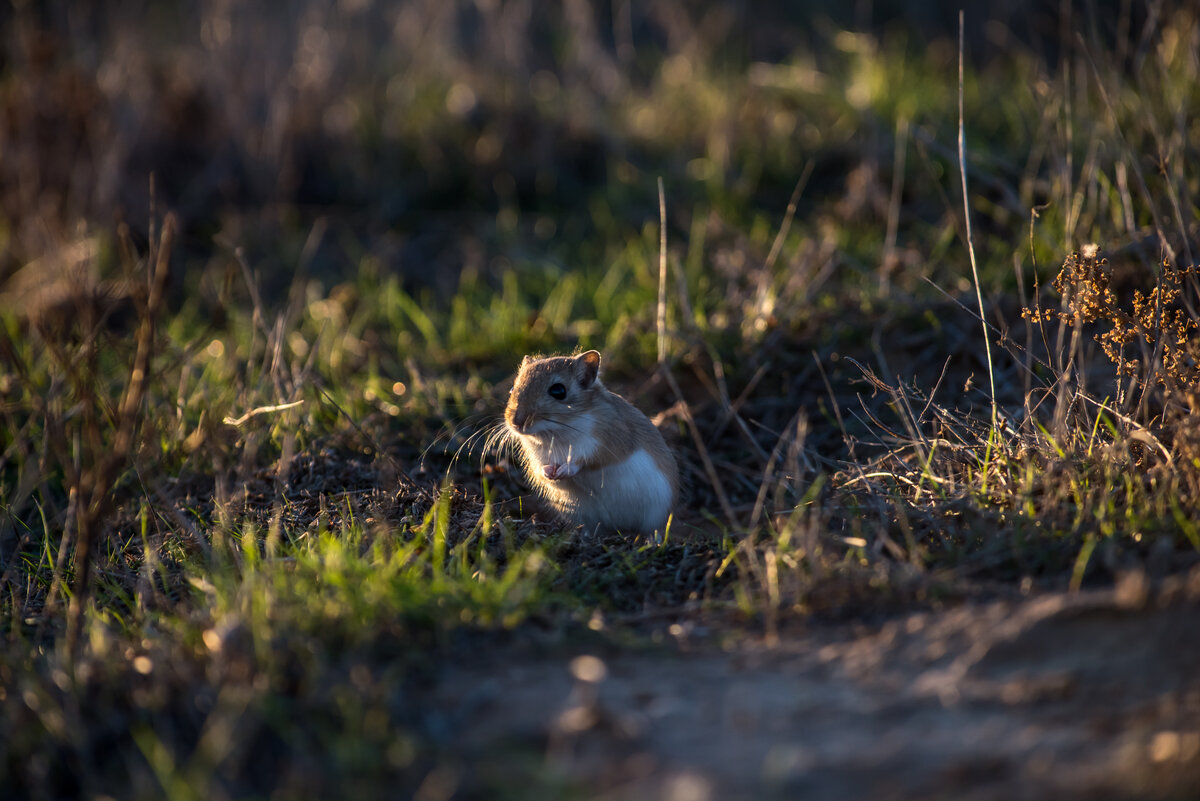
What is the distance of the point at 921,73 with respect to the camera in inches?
316

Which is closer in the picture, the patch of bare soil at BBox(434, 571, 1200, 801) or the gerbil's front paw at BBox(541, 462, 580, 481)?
the patch of bare soil at BBox(434, 571, 1200, 801)

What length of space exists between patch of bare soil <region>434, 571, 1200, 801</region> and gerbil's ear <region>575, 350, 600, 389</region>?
159 cm

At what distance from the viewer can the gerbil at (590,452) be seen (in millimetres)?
3852

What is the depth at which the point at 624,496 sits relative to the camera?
3846mm

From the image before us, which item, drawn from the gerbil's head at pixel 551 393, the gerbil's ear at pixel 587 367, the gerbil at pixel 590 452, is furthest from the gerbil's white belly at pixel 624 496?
the gerbil's ear at pixel 587 367

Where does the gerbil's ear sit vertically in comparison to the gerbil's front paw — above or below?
above

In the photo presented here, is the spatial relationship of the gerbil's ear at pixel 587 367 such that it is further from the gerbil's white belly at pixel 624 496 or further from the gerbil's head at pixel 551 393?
the gerbil's white belly at pixel 624 496

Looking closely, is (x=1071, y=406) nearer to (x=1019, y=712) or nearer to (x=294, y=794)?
(x=1019, y=712)

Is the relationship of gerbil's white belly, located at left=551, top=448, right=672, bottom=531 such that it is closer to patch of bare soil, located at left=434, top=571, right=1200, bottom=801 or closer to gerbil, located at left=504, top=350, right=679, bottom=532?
gerbil, located at left=504, top=350, right=679, bottom=532

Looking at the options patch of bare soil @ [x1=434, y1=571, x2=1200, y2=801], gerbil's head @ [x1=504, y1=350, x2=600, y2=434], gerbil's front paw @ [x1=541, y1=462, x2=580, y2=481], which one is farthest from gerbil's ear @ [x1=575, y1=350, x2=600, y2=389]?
patch of bare soil @ [x1=434, y1=571, x2=1200, y2=801]

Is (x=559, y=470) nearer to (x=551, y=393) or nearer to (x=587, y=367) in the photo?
(x=551, y=393)

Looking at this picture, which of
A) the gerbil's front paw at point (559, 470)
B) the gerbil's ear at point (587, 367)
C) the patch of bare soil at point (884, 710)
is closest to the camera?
the patch of bare soil at point (884, 710)

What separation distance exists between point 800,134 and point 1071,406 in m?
4.53

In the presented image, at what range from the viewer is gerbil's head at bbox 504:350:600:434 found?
12.8 feet
